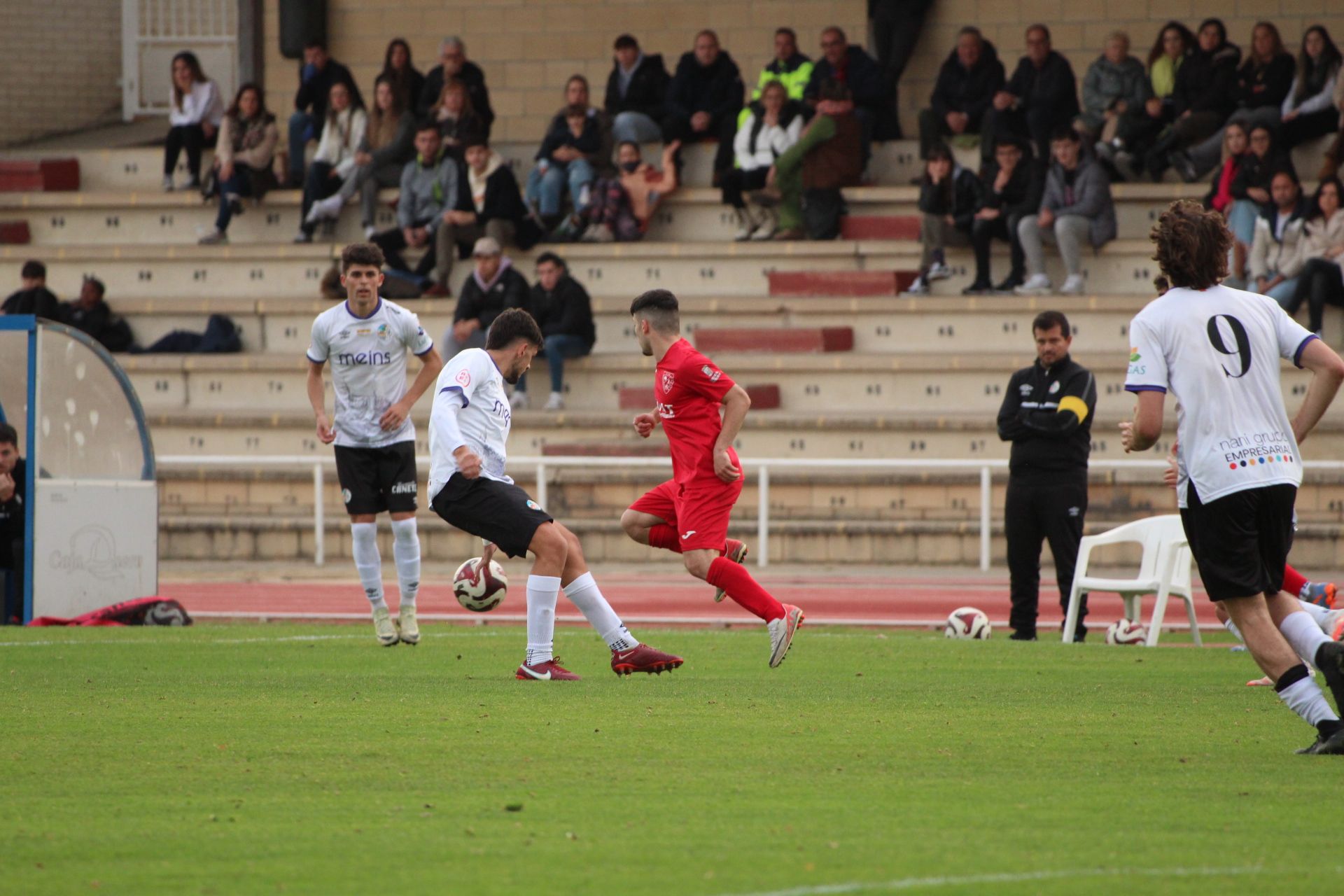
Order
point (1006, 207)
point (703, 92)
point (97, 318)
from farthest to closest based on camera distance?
point (703, 92)
point (97, 318)
point (1006, 207)

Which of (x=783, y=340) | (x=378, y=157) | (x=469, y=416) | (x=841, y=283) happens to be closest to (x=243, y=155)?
(x=378, y=157)

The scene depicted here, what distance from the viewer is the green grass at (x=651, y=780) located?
14.9 ft

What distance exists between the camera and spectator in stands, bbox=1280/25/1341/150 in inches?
757

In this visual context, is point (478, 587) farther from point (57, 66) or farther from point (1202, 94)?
point (57, 66)

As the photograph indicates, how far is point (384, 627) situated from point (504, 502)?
2.28 metres

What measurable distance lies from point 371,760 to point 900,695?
2963mm

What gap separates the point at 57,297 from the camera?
21344 millimetres

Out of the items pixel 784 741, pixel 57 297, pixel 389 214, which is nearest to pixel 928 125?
pixel 389 214

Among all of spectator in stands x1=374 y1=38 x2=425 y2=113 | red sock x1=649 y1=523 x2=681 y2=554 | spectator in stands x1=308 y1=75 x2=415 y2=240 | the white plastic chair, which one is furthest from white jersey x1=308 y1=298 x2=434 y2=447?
spectator in stands x1=374 y1=38 x2=425 y2=113

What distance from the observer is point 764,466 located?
1562cm

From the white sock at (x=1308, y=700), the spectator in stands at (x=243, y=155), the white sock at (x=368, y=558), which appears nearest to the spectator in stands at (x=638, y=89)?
the spectator in stands at (x=243, y=155)

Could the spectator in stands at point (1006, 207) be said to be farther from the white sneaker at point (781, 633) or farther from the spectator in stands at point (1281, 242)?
the white sneaker at point (781, 633)

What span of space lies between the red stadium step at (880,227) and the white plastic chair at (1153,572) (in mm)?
9719

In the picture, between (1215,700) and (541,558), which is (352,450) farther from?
(1215,700)
